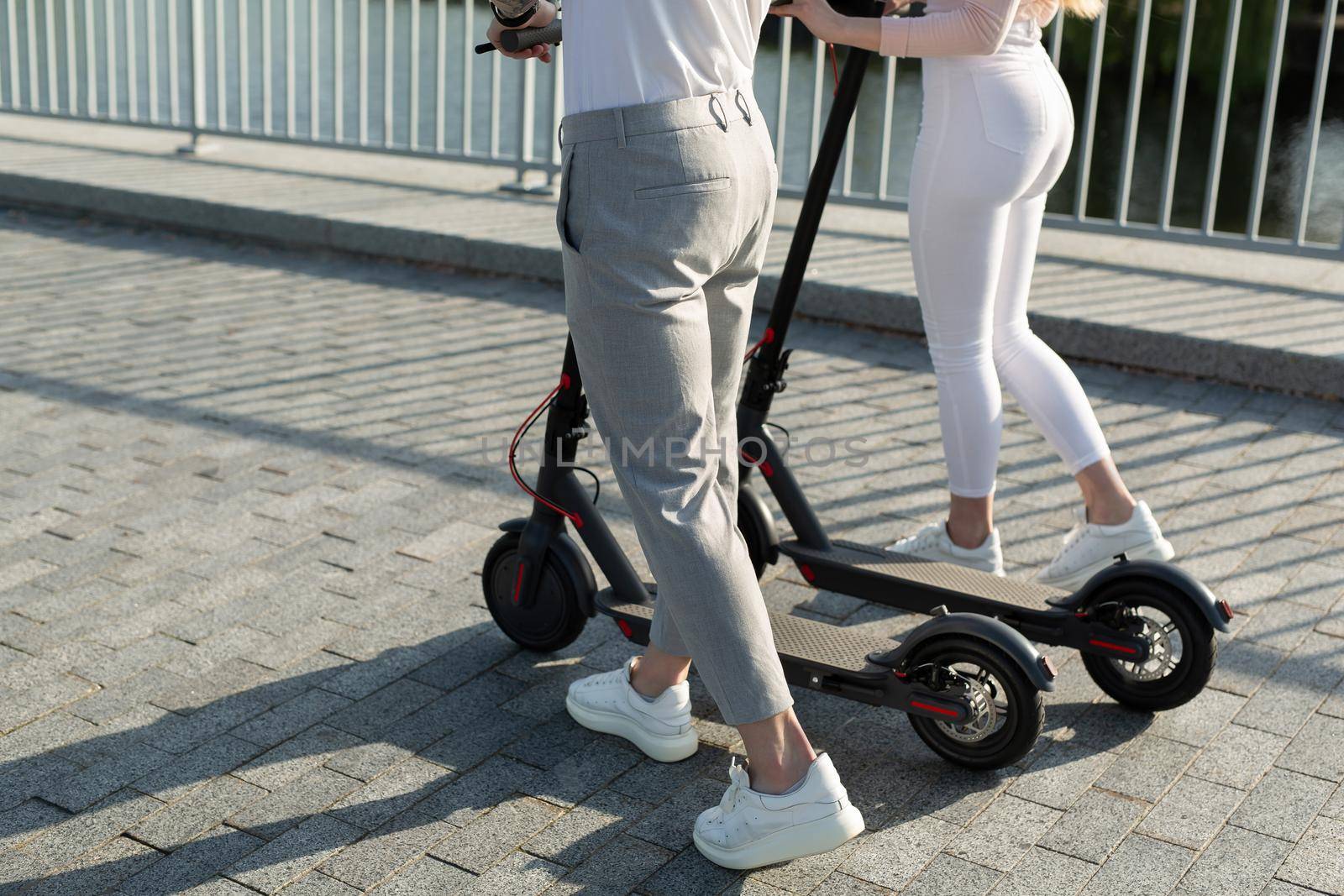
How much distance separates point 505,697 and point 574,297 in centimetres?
112

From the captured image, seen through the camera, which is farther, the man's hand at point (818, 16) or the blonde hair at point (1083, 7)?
the blonde hair at point (1083, 7)

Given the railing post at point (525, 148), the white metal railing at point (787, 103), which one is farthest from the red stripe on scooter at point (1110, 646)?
the railing post at point (525, 148)

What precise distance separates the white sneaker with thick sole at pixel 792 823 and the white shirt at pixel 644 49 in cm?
112

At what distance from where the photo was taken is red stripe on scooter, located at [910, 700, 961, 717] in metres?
2.82

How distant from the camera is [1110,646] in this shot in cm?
306

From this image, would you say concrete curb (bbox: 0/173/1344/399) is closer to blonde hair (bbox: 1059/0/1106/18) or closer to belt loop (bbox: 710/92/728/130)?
blonde hair (bbox: 1059/0/1106/18)

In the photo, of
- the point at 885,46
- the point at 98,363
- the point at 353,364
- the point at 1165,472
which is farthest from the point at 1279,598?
the point at 98,363

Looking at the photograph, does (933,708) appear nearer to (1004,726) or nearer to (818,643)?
(1004,726)

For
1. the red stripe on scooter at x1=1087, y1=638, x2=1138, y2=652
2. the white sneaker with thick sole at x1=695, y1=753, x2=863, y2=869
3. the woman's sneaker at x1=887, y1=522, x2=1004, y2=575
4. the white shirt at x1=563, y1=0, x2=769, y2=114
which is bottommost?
the white sneaker with thick sole at x1=695, y1=753, x2=863, y2=869

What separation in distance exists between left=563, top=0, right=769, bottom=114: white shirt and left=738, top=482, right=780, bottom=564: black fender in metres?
1.32

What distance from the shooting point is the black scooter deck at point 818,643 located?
2953 mm

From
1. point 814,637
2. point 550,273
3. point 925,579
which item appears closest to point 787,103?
point 550,273

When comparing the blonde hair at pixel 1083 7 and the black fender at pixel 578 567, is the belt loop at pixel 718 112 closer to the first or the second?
the black fender at pixel 578 567

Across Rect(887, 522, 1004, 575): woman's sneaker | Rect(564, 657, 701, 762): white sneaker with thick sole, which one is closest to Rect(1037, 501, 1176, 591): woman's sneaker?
Rect(887, 522, 1004, 575): woman's sneaker
